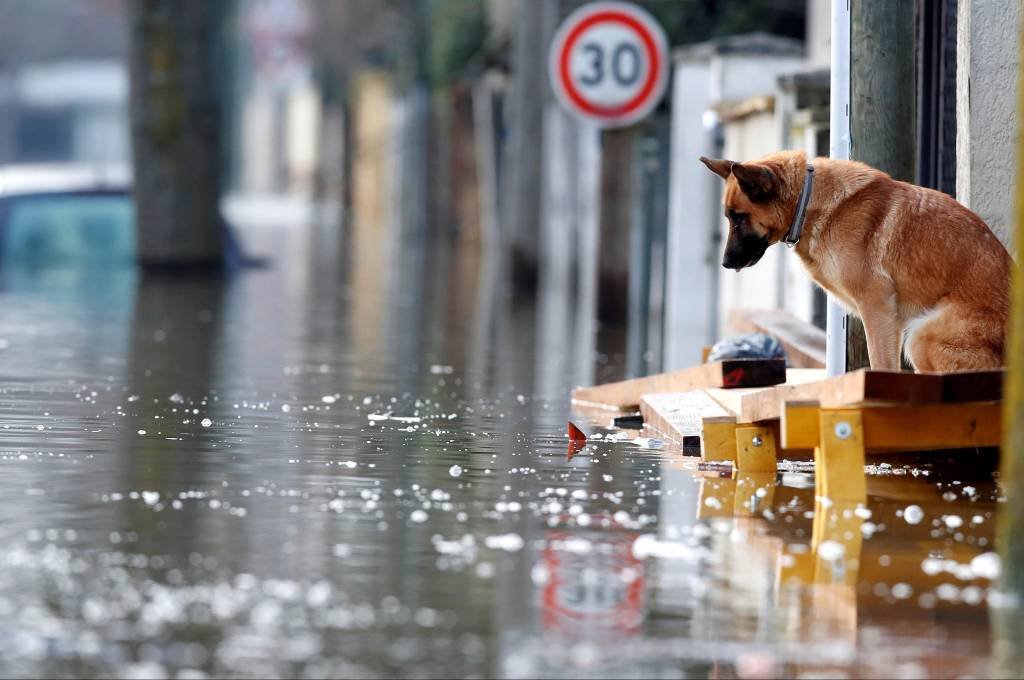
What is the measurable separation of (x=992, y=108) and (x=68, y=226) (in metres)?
18.5

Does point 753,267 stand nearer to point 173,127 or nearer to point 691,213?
point 691,213

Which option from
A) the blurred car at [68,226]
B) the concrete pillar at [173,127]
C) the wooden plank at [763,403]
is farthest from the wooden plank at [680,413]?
the blurred car at [68,226]

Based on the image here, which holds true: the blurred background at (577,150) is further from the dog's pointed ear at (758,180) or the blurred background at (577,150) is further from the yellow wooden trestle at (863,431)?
the yellow wooden trestle at (863,431)

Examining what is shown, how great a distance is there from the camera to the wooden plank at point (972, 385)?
814 centimetres

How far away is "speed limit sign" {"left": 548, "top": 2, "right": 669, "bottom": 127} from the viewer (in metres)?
17.8

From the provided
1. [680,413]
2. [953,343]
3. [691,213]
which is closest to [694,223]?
[691,213]

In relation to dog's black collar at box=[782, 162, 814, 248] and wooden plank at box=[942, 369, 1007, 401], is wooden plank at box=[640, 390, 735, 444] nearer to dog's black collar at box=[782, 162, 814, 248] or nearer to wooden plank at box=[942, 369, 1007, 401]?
dog's black collar at box=[782, 162, 814, 248]

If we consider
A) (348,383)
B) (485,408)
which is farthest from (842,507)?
(348,383)

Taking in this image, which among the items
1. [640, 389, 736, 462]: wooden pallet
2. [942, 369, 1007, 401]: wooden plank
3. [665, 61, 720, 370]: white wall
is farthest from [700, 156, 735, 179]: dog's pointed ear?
[665, 61, 720, 370]: white wall

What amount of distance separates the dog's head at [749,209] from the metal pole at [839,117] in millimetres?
615

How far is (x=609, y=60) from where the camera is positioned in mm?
17875

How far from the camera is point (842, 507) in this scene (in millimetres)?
8188

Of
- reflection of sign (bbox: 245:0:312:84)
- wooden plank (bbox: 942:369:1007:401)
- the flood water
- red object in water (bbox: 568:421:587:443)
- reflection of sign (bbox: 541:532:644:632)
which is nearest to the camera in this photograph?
the flood water

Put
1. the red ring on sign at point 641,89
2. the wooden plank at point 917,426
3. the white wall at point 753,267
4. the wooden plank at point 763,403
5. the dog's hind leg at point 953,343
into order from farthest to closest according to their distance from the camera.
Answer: the red ring on sign at point 641,89
the white wall at point 753,267
the dog's hind leg at point 953,343
the wooden plank at point 763,403
the wooden plank at point 917,426
